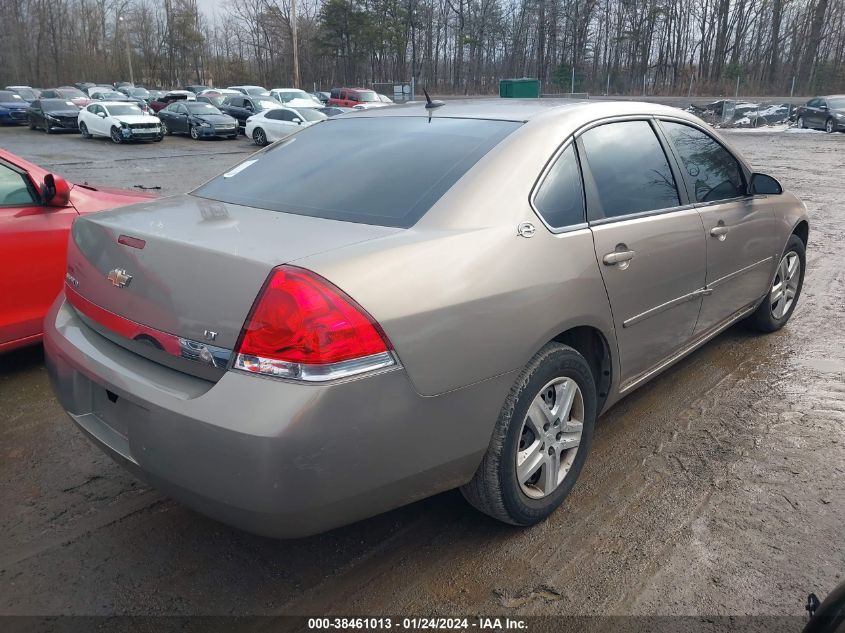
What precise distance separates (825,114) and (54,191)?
31.7 metres

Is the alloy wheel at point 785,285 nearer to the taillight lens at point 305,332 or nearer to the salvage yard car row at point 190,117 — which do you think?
the taillight lens at point 305,332

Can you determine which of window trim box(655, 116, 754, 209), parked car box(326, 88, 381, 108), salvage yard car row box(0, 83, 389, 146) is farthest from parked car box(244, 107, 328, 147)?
window trim box(655, 116, 754, 209)

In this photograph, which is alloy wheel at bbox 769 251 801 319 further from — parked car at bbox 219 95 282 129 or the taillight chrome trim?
parked car at bbox 219 95 282 129

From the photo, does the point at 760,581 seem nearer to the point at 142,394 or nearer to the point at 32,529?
the point at 142,394

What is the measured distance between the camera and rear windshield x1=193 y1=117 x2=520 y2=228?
8.34 ft

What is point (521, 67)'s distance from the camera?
68.4 metres

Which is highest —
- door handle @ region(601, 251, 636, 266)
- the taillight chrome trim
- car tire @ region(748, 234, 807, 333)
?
door handle @ region(601, 251, 636, 266)

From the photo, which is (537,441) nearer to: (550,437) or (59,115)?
(550,437)

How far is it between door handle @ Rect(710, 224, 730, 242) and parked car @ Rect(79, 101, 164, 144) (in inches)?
1001

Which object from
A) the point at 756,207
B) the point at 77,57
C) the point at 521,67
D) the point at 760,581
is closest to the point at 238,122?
the point at 756,207

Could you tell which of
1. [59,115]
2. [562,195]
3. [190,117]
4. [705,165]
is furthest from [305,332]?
[59,115]

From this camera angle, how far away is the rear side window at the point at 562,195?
8.65ft

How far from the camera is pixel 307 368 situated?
6.25 ft

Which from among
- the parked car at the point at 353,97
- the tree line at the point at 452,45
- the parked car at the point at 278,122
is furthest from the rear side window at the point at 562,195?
the tree line at the point at 452,45
